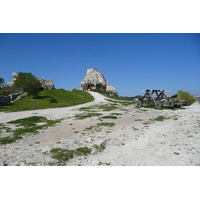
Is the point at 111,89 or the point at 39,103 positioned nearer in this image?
the point at 39,103

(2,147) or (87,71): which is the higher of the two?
(87,71)

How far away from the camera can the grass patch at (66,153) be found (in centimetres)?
613

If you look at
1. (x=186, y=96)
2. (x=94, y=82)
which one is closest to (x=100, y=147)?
(x=186, y=96)

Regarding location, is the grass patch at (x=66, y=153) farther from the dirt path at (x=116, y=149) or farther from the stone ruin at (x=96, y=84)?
the stone ruin at (x=96, y=84)

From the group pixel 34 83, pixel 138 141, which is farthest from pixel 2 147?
pixel 34 83

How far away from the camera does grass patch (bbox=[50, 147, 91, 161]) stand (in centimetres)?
613

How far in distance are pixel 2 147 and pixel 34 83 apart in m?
38.4

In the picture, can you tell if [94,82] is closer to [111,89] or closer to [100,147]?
[111,89]

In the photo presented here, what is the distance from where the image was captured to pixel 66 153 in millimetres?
6531

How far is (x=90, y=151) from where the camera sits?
7027mm

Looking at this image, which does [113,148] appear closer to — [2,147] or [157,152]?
[157,152]

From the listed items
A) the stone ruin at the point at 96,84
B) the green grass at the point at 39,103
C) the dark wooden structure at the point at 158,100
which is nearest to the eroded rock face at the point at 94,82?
the stone ruin at the point at 96,84

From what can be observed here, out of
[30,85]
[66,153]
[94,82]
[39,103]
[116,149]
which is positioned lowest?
[116,149]

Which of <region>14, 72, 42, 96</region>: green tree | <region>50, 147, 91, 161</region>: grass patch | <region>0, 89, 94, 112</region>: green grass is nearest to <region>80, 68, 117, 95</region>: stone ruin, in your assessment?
<region>0, 89, 94, 112</region>: green grass
